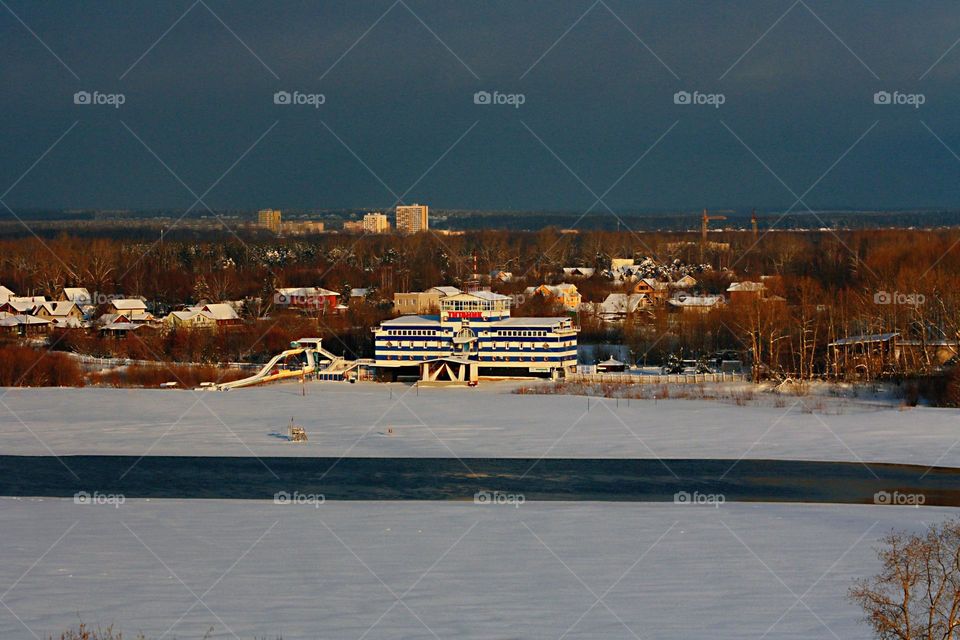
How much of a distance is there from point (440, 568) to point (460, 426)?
9.51m

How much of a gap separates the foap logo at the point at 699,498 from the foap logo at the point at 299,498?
423 centimetres

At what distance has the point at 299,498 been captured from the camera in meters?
14.4

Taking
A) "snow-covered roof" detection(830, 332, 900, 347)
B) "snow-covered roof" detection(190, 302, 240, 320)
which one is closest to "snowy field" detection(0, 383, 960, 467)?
"snow-covered roof" detection(830, 332, 900, 347)

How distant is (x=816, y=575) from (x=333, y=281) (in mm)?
40222

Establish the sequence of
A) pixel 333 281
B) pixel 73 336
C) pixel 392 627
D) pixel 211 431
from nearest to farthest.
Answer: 1. pixel 392 627
2. pixel 211 431
3. pixel 73 336
4. pixel 333 281

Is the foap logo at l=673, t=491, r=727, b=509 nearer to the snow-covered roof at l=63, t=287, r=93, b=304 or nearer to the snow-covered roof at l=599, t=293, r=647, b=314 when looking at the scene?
the snow-covered roof at l=599, t=293, r=647, b=314

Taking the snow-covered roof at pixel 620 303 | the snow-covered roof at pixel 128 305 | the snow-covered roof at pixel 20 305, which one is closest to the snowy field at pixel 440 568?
the snow-covered roof at pixel 128 305

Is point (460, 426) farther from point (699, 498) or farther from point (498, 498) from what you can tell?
point (699, 498)

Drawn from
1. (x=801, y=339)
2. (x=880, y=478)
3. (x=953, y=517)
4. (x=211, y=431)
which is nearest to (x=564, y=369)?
(x=801, y=339)

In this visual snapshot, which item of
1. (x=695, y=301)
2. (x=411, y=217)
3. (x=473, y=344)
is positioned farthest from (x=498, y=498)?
(x=411, y=217)

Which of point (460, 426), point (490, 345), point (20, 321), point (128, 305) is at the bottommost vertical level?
point (460, 426)

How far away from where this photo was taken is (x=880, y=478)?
16.0m

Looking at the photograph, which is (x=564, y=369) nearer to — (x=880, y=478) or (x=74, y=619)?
(x=880, y=478)

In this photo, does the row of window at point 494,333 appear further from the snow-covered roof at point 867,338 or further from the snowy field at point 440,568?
the snowy field at point 440,568
